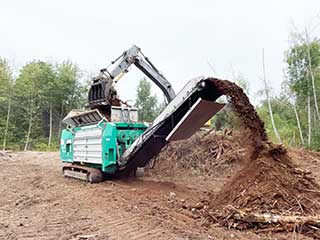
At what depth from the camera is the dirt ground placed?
3944 millimetres

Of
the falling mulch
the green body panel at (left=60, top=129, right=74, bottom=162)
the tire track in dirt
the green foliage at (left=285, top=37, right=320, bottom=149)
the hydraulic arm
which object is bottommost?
the tire track in dirt

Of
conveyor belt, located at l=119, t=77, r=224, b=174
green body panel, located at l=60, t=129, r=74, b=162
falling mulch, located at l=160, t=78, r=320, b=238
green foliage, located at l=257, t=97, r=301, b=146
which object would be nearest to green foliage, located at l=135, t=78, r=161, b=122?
green foliage, located at l=257, t=97, r=301, b=146

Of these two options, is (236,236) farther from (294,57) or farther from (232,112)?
(294,57)

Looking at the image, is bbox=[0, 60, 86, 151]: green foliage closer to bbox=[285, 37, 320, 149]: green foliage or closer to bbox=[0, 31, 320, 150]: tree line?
bbox=[0, 31, 320, 150]: tree line

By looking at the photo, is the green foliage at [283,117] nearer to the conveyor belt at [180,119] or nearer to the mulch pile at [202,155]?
the mulch pile at [202,155]

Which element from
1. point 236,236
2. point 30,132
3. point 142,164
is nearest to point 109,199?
point 142,164

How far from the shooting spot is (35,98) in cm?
2578

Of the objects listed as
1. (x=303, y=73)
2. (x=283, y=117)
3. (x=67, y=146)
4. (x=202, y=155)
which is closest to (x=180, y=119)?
(x=202, y=155)

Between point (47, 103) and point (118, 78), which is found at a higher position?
point (47, 103)

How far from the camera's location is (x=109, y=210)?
5.16 m

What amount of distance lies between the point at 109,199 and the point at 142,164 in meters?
2.21

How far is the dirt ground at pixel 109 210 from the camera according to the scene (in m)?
3.94

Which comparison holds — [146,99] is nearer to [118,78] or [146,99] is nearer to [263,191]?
[118,78]

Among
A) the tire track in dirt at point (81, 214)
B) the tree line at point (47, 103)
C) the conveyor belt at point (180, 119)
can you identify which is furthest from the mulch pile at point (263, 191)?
the tree line at point (47, 103)
